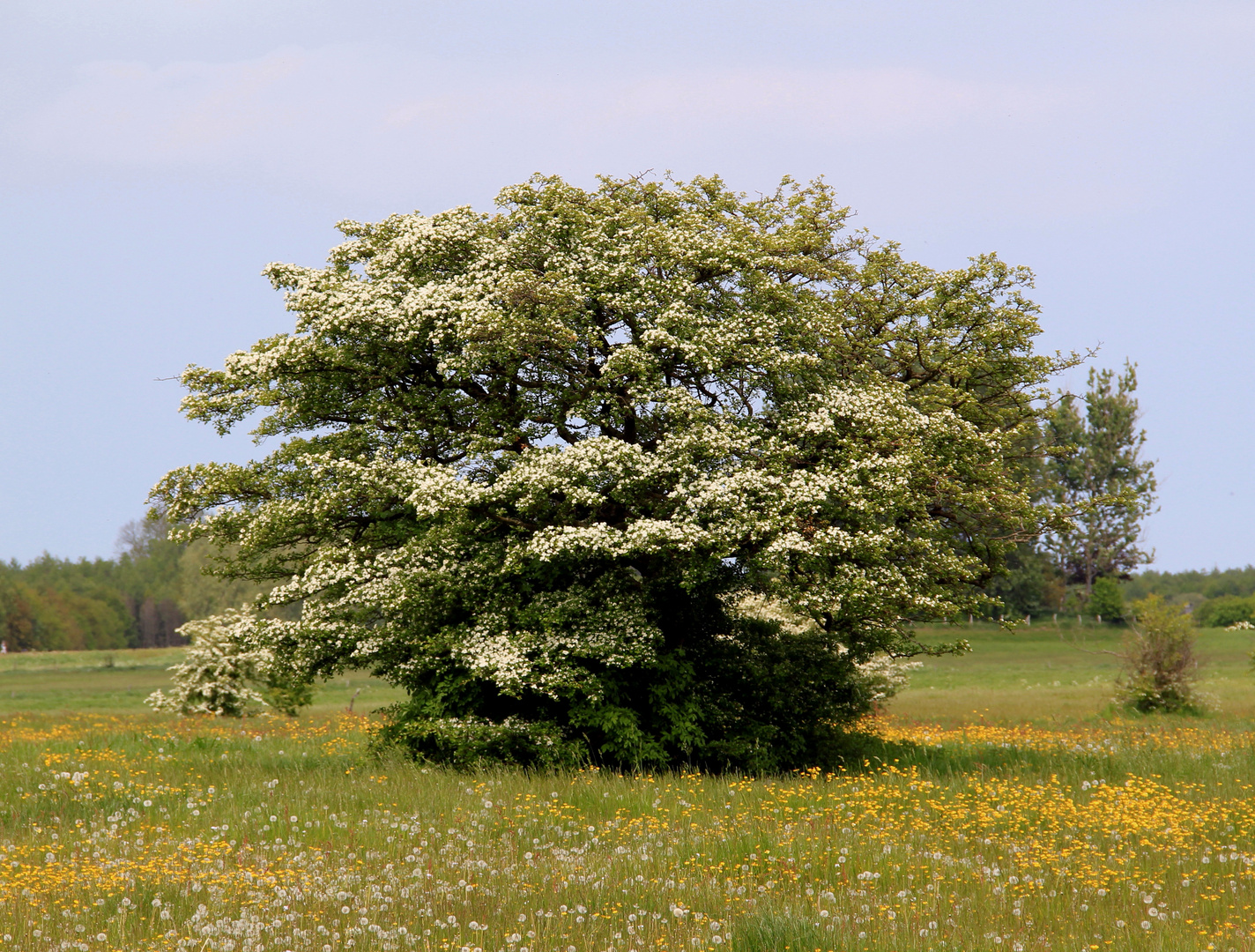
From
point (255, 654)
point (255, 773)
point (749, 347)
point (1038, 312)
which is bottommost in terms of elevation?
point (255, 773)

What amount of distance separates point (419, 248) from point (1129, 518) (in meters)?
93.1

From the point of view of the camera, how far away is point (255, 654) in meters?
23.1

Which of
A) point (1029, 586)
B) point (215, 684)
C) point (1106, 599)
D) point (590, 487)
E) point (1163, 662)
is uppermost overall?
point (590, 487)

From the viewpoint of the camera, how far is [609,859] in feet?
40.9

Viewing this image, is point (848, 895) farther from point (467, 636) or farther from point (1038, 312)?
point (1038, 312)

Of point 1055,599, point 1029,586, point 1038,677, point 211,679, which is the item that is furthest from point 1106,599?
point 211,679

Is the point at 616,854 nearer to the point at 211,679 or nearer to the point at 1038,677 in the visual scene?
the point at 211,679

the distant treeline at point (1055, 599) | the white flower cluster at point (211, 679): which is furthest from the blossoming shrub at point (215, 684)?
the distant treeline at point (1055, 599)

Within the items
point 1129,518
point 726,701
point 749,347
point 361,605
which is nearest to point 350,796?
point 361,605

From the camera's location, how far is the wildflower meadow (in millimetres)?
9844

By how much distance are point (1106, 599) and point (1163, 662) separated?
59552 mm

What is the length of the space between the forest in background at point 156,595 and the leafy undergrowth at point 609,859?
2637 inches

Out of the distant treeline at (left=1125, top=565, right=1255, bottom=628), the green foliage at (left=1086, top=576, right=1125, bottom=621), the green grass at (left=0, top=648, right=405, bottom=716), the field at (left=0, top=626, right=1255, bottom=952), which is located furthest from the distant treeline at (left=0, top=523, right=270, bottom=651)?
the distant treeline at (left=1125, top=565, right=1255, bottom=628)

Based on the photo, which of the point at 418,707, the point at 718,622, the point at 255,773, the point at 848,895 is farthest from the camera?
the point at 718,622
